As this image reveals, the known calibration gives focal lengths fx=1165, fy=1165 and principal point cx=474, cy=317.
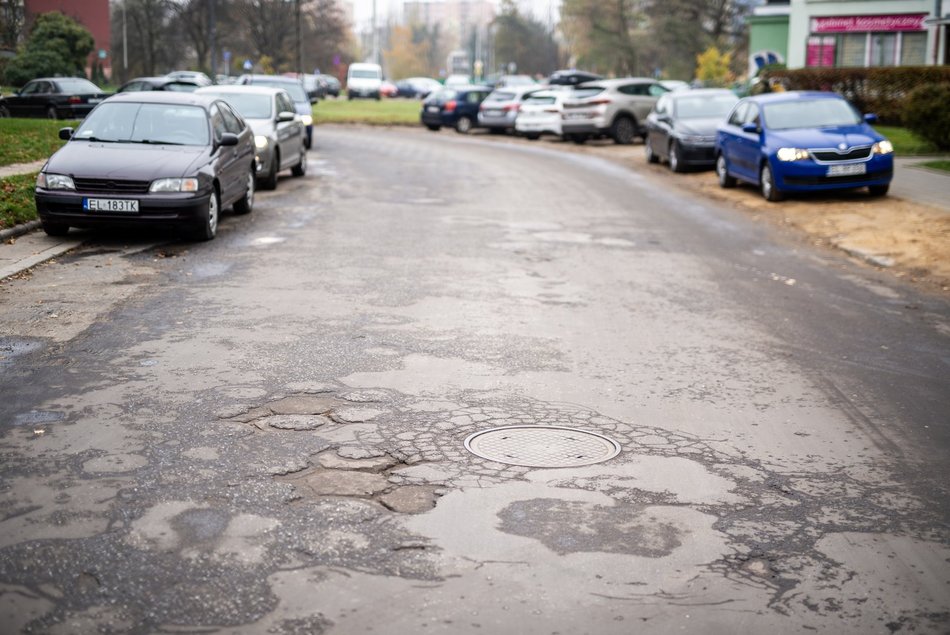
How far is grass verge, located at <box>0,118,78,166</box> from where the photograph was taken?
20297 mm

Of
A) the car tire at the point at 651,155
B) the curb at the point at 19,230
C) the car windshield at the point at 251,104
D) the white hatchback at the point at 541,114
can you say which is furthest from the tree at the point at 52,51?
the curb at the point at 19,230

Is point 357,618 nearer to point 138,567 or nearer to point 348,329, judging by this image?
point 138,567

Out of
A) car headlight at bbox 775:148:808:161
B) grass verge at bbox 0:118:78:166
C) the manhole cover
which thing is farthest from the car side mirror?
the manhole cover

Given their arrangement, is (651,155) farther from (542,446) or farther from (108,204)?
(542,446)

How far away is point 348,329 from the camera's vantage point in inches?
341

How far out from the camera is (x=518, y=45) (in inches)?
5017

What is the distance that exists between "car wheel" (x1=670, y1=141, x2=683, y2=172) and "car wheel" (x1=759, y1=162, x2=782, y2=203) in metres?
5.23

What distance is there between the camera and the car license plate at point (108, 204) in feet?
40.7

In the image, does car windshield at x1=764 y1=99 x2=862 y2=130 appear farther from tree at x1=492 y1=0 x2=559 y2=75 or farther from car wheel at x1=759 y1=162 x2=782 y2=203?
tree at x1=492 y1=0 x2=559 y2=75

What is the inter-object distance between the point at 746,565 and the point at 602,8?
92.8 m

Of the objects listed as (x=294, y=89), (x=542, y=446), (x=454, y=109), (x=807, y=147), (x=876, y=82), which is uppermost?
(x=876, y=82)

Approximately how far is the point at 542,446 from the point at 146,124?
31.3ft

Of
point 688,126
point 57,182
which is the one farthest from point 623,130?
point 57,182

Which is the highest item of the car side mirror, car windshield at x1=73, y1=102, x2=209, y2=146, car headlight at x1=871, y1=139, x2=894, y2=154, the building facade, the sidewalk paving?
the building facade
